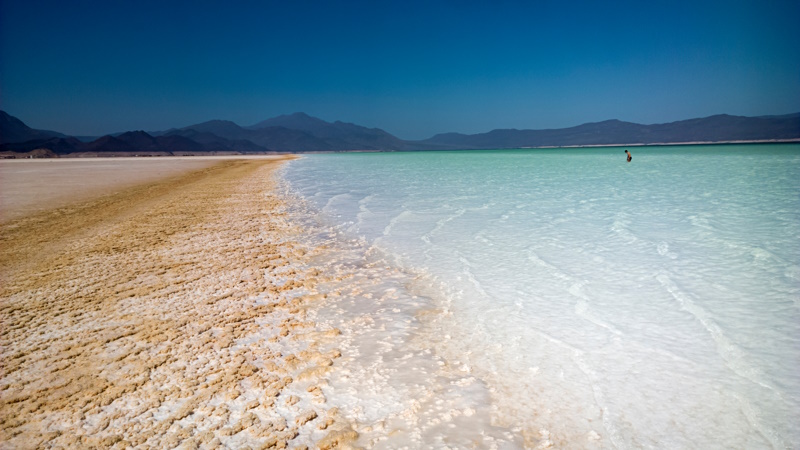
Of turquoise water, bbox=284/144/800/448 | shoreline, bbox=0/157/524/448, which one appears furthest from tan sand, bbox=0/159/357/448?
turquoise water, bbox=284/144/800/448

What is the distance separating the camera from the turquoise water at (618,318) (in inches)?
88.9

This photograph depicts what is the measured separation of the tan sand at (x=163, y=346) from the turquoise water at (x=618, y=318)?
70 cm

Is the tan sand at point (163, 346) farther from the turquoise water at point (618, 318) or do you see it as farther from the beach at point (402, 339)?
the turquoise water at point (618, 318)

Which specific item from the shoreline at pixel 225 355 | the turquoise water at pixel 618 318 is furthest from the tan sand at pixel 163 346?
the turquoise water at pixel 618 318

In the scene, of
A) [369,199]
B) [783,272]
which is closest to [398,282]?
[783,272]

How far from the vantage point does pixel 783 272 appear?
4.69 metres

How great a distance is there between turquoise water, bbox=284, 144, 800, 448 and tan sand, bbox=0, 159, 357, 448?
27.7 inches

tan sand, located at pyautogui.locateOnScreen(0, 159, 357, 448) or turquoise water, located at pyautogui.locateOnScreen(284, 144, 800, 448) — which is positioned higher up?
tan sand, located at pyautogui.locateOnScreen(0, 159, 357, 448)

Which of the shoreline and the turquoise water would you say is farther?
the turquoise water

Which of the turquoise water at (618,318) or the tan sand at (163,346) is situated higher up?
the tan sand at (163,346)

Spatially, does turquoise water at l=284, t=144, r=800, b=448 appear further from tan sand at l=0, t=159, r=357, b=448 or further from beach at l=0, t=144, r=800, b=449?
tan sand at l=0, t=159, r=357, b=448

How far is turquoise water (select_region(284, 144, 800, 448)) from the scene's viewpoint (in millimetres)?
2258

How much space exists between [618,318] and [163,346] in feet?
11.9

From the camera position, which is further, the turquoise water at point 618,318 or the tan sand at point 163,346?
the turquoise water at point 618,318
